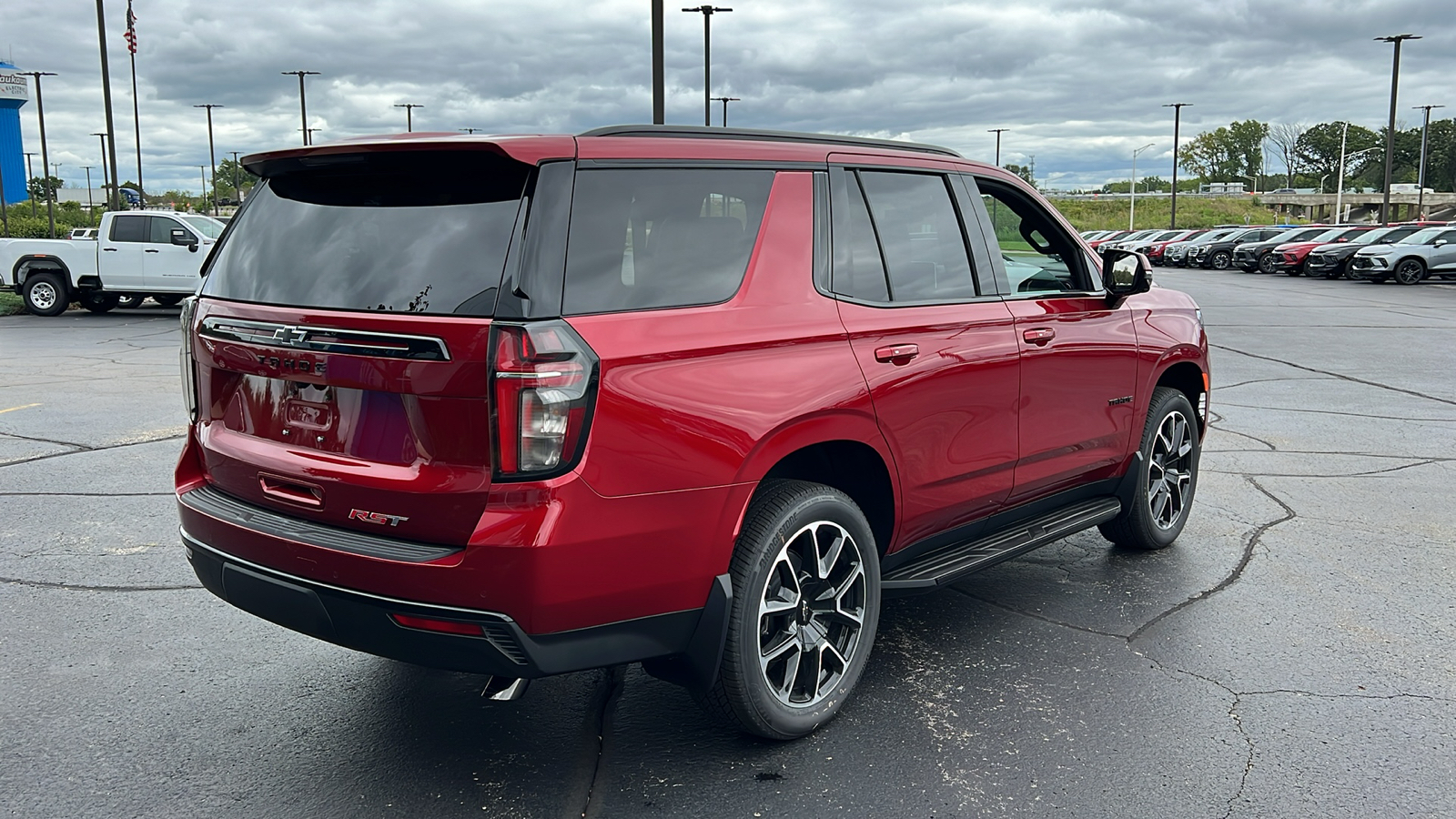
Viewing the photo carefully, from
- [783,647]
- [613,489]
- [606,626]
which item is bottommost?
[783,647]

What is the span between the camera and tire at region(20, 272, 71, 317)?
20.8m

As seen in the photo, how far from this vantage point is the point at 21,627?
455 centimetres

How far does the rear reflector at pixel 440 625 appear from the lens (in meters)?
2.90

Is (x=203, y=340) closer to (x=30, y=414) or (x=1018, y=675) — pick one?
(x=1018, y=675)

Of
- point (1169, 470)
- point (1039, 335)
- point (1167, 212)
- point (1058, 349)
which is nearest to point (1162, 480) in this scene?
point (1169, 470)

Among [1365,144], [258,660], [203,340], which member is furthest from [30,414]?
[1365,144]

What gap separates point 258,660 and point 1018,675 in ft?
9.34

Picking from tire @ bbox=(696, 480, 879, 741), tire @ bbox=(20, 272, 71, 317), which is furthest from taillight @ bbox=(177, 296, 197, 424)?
tire @ bbox=(20, 272, 71, 317)

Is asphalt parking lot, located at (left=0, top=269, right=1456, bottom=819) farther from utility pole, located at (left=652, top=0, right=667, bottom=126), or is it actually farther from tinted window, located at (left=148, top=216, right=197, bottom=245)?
tinted window, located at (left=148, top=216, right=197, bottom=245)

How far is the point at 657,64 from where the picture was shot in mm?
16281

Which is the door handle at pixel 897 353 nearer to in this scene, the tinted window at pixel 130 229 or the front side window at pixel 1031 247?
the front side window at pixel 1031 247

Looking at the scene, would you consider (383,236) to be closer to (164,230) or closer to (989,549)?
(989,549)

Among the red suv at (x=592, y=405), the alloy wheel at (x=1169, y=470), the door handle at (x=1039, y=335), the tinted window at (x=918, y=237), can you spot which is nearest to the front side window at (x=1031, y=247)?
the door handle at (x=1039, y=335)

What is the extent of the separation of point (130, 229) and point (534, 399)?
2102cm
